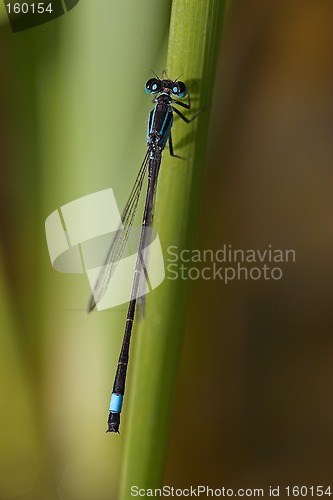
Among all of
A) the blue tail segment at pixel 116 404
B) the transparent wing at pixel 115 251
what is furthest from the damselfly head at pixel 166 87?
the blue tail segment at pixel 116 404

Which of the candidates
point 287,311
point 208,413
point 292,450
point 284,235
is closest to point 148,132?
point 284,235

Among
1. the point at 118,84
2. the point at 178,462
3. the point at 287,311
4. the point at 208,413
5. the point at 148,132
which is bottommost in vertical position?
the point at 178,462

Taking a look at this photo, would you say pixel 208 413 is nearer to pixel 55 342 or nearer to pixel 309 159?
pixel 55 342

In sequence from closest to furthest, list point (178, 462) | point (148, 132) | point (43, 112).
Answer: point (148, 132) → point (43, 112) → point (178, 462)

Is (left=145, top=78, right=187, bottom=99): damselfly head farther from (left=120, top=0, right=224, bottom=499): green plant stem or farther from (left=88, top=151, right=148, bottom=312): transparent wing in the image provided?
(left=88, top=151, right=148, bottom=312): transparent wing

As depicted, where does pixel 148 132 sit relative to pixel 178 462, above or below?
above

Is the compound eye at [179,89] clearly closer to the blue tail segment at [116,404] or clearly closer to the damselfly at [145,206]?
the damselfly at [145,206]
